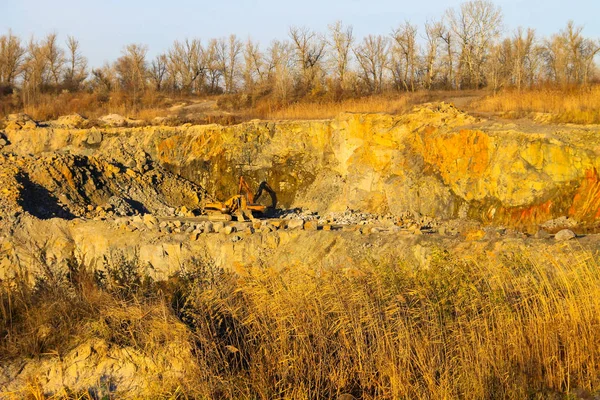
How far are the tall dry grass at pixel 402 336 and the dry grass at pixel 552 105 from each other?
969cm

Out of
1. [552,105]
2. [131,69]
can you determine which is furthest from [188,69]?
[552,105]

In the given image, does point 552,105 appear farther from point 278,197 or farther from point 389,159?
point 278,197

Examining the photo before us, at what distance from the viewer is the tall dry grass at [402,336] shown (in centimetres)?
507

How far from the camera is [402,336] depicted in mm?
5223

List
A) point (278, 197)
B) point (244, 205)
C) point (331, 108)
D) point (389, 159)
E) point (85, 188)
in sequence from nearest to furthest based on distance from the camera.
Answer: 1. point (244, 205)
2. point (85, 188)
3. point (389, 159)
4. point (278, 197)
5. point (331, 108)

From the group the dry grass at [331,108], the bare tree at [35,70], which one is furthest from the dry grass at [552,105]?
the bare tree at [35,70]

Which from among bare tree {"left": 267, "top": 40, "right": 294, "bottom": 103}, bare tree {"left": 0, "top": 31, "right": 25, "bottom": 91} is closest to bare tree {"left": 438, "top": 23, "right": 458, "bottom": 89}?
bare tree {"left": 267, "top": 40, "right": 294, "bottom": 103}

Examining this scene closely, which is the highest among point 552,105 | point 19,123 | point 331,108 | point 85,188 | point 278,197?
point 19,123

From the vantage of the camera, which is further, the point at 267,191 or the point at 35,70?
the point at 35,70

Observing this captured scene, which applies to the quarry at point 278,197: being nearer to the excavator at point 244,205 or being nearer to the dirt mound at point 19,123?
the dirt mound at point 19,123

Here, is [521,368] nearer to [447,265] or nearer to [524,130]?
[447,265]

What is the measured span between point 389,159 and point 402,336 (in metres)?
11.4

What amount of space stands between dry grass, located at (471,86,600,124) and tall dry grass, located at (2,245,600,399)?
31.8ft

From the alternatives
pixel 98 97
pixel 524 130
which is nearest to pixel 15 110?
pixel 98 97
